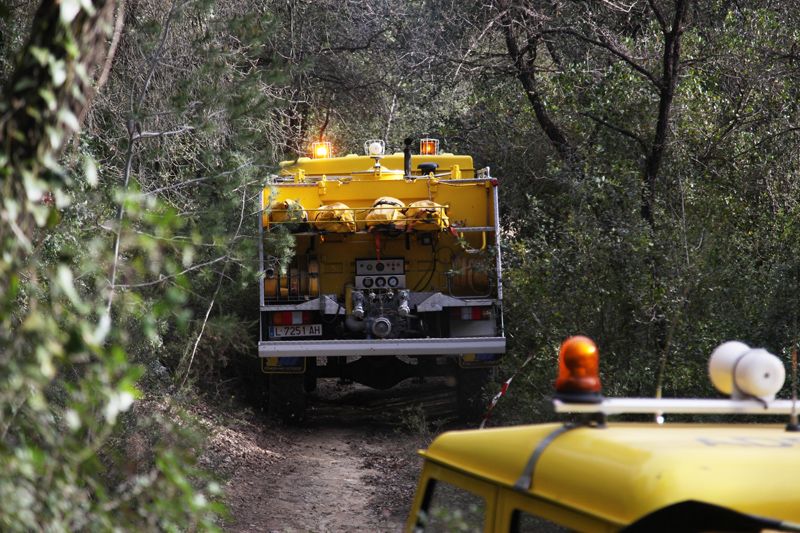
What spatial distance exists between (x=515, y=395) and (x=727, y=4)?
19.7ft

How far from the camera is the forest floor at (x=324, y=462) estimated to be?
847 cm

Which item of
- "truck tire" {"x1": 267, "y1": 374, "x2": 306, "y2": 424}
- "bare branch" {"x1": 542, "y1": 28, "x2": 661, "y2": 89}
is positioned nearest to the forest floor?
"truck tire" {"x1": 267, "y1": 374, "x2": 306, "y2": 424}

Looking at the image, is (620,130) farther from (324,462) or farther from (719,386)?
(719,386)

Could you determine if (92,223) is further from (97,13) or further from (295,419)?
(295,419)

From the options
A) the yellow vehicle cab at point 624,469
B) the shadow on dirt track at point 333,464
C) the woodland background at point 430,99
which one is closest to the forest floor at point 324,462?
the shadow on dirt track at point 333,464

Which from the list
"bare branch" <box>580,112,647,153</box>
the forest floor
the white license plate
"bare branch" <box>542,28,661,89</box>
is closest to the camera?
the forest floor

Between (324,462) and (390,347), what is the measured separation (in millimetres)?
1423

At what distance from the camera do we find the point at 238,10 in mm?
11523

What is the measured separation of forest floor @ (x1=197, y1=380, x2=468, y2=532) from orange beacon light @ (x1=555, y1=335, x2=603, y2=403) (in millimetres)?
5477

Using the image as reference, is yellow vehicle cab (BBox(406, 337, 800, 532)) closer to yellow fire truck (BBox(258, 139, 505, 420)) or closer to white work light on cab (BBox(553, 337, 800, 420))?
white work light on cab (BBox(553, 337, 800, 420))

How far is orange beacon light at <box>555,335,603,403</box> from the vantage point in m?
2.65

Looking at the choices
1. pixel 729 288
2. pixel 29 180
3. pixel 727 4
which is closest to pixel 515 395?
pixel 729 288

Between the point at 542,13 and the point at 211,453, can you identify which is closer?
the point at 211,453

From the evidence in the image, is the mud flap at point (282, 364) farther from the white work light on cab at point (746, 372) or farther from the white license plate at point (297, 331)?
the white work light on cab at point (746, 372)
